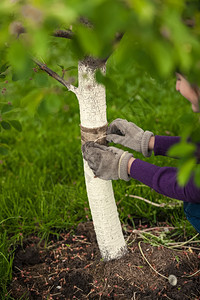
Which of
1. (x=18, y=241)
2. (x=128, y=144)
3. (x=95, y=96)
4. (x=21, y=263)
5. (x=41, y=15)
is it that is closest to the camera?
(x=41, y=15)

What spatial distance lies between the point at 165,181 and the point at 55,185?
130 cm

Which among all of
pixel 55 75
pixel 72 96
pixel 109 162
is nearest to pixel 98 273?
pixel 109 162

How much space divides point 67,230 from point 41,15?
1858mm

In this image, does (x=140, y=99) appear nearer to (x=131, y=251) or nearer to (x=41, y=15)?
(x=131, y=251)

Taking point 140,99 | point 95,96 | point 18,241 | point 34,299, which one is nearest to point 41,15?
point 95,96

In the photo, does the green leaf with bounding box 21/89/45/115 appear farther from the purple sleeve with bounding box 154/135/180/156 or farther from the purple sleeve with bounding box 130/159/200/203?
the purple sleeve with bounding box 154/135/180/156

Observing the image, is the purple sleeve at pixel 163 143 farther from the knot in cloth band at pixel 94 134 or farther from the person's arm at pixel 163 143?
the knot in cloth band at pixel 94 134

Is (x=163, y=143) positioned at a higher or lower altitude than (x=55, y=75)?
lower

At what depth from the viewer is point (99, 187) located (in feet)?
6.07

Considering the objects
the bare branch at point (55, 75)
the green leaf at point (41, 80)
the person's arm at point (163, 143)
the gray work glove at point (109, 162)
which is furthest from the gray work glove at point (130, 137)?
the green leaf at point (41, 80)

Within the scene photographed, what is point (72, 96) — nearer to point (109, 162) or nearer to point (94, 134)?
point (94, 134)

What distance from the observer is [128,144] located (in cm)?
185

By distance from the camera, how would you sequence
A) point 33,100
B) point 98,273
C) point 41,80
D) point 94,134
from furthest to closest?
1. point 98,273
2. point 94,134
3. point 41,80
4. point 33,100

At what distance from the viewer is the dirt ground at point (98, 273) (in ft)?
6.23
